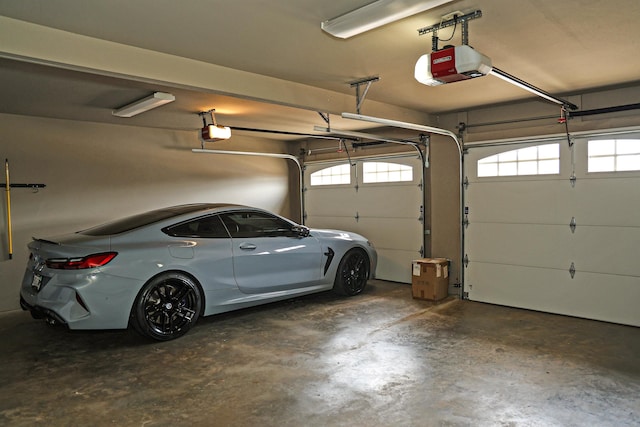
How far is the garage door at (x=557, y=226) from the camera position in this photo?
4871 millimetres

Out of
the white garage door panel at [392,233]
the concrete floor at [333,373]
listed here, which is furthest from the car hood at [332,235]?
the concrete floor at [333,373]

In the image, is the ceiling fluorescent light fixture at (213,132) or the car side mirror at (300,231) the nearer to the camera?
the car side mirror at (300,231)

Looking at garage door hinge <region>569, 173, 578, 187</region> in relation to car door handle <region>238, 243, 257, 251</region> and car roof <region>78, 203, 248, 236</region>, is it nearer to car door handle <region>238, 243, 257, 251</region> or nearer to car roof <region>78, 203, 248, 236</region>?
car door handle <region>238, 243, 257, 251</region>

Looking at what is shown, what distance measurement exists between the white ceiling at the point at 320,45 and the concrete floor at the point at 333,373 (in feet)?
7.81

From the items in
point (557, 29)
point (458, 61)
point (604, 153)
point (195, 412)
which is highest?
point (557, 29)

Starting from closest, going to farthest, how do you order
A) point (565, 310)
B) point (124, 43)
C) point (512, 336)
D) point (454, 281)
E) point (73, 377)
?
point (124, 43) < point (73, 377) < point (512, 336) < point (565, 310) < point (454, 281)

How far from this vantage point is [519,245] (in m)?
5.66

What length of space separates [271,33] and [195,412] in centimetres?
264

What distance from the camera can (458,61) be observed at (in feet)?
9.70

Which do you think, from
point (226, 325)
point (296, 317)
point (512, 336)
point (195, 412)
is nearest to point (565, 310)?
point (512, 336)

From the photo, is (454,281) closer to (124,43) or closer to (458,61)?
(458,61)

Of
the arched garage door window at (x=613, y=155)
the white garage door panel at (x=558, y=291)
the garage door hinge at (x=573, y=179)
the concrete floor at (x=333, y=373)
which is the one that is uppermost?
the arched garage door window at (x=613, y=155)

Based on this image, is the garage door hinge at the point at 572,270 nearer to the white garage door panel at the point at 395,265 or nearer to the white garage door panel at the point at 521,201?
the white garage door panel at the point at 521,201

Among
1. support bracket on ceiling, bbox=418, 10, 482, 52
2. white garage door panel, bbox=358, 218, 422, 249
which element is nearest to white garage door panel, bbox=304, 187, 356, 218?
white garage door panel, bbox=358, 218, 422, 249
